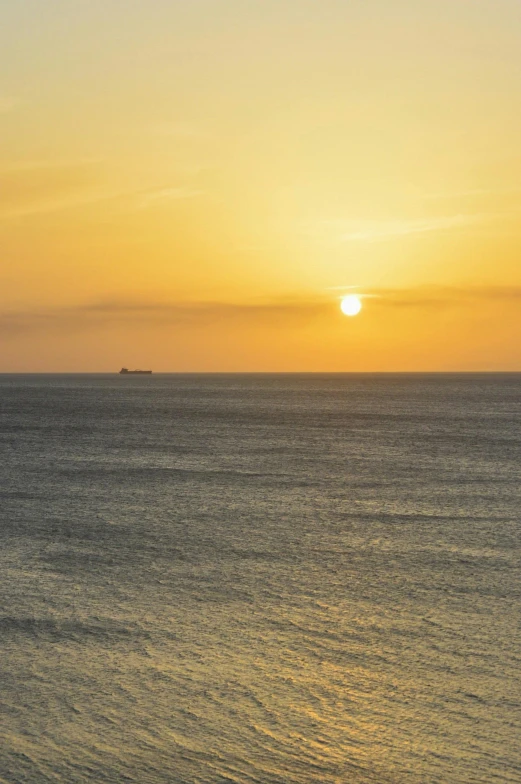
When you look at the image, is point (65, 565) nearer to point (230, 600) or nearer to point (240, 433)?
point (230, 600)

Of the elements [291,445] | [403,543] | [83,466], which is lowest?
[403,543]

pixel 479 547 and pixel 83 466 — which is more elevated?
pixel 83 466

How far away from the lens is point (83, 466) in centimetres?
5206

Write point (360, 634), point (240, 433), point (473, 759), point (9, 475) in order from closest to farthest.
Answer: point (473, 759), point (360, 634), point (9, 475), point (240, 433)

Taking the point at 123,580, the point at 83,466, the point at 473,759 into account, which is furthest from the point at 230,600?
the point at 83,466

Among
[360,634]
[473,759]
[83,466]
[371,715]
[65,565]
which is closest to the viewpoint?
[473,759]

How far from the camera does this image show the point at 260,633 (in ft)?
57.0

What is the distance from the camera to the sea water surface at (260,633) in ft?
39.4

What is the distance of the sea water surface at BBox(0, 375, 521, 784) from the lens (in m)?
12.0

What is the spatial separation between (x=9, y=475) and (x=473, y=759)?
3922 cm

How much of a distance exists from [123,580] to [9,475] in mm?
26952

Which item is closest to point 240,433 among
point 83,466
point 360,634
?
point 83,466

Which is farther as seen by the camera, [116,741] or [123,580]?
[123,580]

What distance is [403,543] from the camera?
27.6 metres
